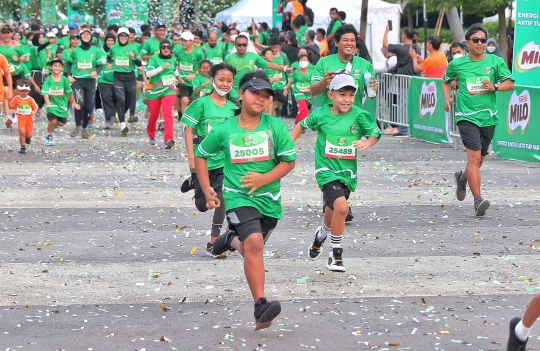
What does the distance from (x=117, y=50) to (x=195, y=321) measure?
14400mm

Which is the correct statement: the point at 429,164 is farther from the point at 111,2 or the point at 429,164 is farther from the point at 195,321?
the point at 111,2

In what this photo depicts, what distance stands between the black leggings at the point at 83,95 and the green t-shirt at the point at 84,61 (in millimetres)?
127

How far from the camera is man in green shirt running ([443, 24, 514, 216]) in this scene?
11062mm

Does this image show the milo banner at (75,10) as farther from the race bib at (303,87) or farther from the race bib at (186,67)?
the race bib at (186,67)

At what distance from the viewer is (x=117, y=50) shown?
20.6 m

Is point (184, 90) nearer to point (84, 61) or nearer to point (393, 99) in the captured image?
point (84, 61)

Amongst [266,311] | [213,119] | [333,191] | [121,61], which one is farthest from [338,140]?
[121,61]

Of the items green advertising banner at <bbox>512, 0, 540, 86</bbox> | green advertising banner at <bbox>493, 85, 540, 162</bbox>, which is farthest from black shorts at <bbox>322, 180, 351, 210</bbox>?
green advertising banner at <bbox>512, 0, 540, 86</bbox>

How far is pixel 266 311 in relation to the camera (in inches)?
247

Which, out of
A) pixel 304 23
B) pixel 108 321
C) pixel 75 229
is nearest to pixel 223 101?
pixel 75 229

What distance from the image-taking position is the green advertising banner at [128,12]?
3238cm

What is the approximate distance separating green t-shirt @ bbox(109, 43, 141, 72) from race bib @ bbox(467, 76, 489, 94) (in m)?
10.6

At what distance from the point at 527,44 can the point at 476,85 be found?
5.79m

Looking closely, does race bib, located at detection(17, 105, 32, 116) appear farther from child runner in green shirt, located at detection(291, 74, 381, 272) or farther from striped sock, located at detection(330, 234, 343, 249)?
striped sock, located at detection(330, 234, 343, 249)
